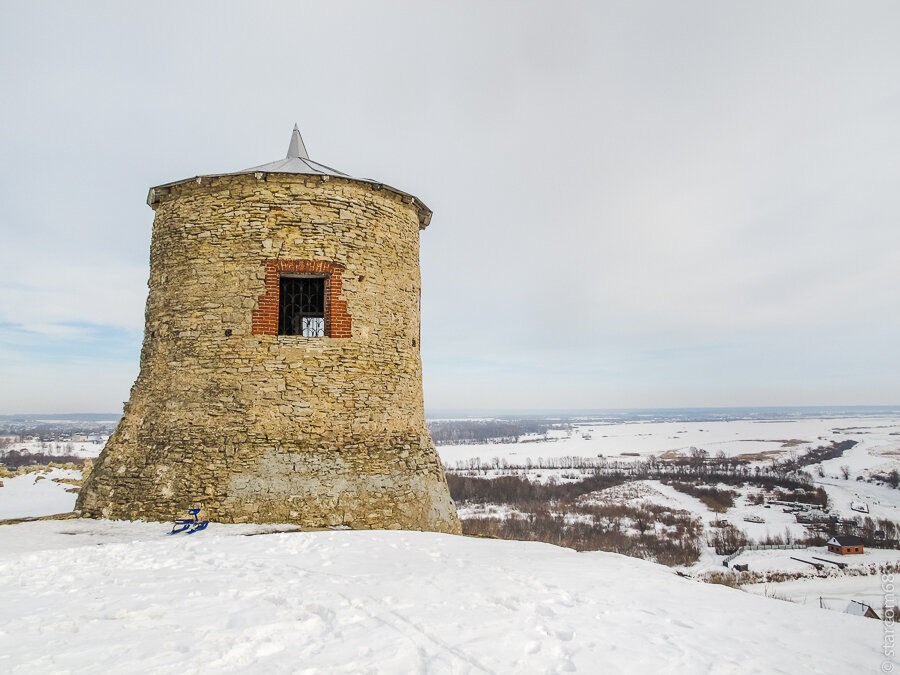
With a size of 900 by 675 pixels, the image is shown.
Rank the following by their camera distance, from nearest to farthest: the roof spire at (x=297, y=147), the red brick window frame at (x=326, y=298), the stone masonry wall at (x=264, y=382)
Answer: the stone masonry wall at (x=264, y=382) → the red brick window frame at (x=326, y=298) → the roof spire at (x=297, y=147)

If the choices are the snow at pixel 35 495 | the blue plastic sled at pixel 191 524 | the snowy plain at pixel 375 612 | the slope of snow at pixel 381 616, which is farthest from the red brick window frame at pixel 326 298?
the snow at pixel 35 495

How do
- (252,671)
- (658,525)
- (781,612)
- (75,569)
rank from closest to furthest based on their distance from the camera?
(252,671), (781,612), (75,569), (658,525)

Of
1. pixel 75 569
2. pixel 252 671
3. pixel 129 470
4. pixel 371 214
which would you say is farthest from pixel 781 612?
pixel 129 470

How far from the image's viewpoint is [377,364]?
673 cm

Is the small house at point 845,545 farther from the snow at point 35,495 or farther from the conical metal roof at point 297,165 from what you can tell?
the snow at point 35,495

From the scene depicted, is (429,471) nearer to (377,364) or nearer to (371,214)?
(377,364)

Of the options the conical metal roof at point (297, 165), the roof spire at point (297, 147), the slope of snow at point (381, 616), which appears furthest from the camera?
the roof spire at point (297, 147)

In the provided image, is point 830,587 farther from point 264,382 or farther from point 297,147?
point 297,147

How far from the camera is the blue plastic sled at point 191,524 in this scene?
5551 mm

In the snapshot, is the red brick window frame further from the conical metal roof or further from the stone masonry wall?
the conical metal roof

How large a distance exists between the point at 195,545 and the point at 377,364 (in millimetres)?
2904

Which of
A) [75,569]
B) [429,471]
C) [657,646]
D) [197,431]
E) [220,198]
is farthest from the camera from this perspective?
[429,471]

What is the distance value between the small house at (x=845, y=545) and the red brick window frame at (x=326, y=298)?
40626 millimetres

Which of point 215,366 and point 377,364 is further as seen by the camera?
point 377,364
